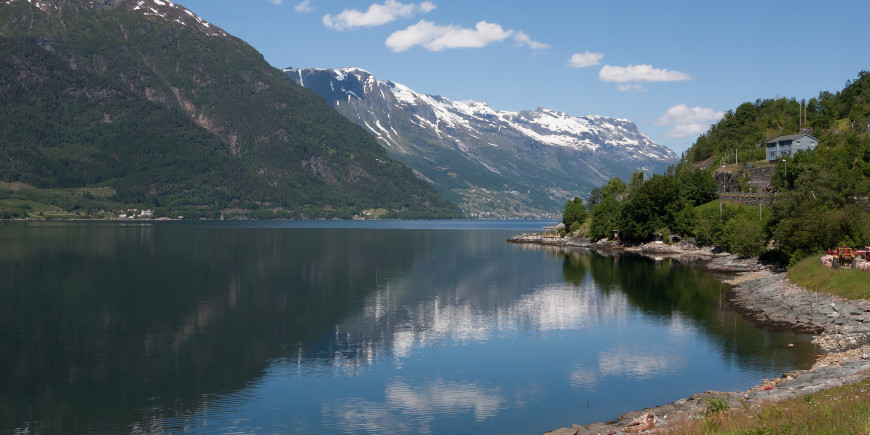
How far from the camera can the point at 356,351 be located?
50.3 m

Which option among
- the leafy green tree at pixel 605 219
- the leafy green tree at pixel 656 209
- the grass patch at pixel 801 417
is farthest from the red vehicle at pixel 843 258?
the leafy green tree at pixel 605 219

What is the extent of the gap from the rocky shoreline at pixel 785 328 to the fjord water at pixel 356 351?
235 centimetres

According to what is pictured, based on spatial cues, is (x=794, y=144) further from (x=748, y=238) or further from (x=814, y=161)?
(x=748, y=238)

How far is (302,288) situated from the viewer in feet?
281

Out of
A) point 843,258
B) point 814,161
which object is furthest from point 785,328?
Result: point 814,161

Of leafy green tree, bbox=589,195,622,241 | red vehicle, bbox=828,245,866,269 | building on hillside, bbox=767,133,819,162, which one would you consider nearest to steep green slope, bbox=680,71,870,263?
building on hillside, bbox=767,133,819,162

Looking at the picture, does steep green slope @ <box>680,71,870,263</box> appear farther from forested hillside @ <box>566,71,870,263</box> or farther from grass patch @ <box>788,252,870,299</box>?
grass patch @ <box>788,252,870,299</box>

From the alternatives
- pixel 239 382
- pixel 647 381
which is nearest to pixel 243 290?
pixel 239 382

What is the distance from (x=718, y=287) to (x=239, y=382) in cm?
6252

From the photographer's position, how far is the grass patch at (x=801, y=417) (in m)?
21.4

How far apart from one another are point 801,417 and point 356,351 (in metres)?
32.8

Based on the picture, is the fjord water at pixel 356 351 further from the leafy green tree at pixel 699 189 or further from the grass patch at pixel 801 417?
the leafy green tree at pixel 699 189

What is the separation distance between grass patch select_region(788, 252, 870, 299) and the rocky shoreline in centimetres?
93

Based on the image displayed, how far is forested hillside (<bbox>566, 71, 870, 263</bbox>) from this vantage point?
8325 cm
